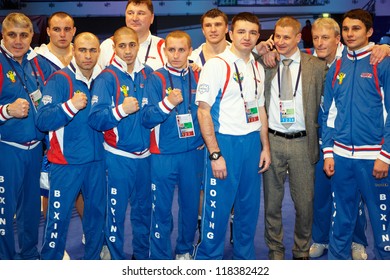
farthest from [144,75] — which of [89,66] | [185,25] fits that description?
[185,25]

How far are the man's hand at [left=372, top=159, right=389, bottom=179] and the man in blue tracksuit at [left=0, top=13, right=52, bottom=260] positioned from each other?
2.59 m

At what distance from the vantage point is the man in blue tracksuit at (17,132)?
157 inches

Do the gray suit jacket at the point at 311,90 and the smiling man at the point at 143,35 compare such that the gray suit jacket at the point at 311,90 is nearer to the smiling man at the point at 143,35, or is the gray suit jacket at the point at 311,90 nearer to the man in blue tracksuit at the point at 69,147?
the smiling man at the point at 143,35

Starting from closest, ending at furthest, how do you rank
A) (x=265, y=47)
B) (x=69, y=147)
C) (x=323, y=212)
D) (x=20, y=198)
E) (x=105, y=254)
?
1. (x=69, y=147)
2. (x=20, y=198)
3. (x=265, y=47)
4. (x=105, y=254)
5. (x=323, y=212)

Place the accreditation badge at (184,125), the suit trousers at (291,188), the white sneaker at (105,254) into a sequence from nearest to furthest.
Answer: the accreditation badge at (184,125)
the suit trousers at (291,188)
the white sneaker at (105,254)

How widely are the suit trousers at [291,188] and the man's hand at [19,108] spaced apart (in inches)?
76.5

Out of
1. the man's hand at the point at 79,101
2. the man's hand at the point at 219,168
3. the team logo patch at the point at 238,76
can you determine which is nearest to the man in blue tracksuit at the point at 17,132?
the man's hand at the point at 79,101

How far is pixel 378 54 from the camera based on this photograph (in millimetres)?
3791

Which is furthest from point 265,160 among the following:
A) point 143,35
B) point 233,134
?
point 143,35

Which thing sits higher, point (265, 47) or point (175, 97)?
point (265, 47)

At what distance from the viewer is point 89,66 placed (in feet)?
13.0

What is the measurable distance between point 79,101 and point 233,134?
1172mm

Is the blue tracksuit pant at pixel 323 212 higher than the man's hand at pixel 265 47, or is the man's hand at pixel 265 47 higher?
the man's hand at pixel 265 47

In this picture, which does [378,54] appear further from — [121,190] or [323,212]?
[121,190]
